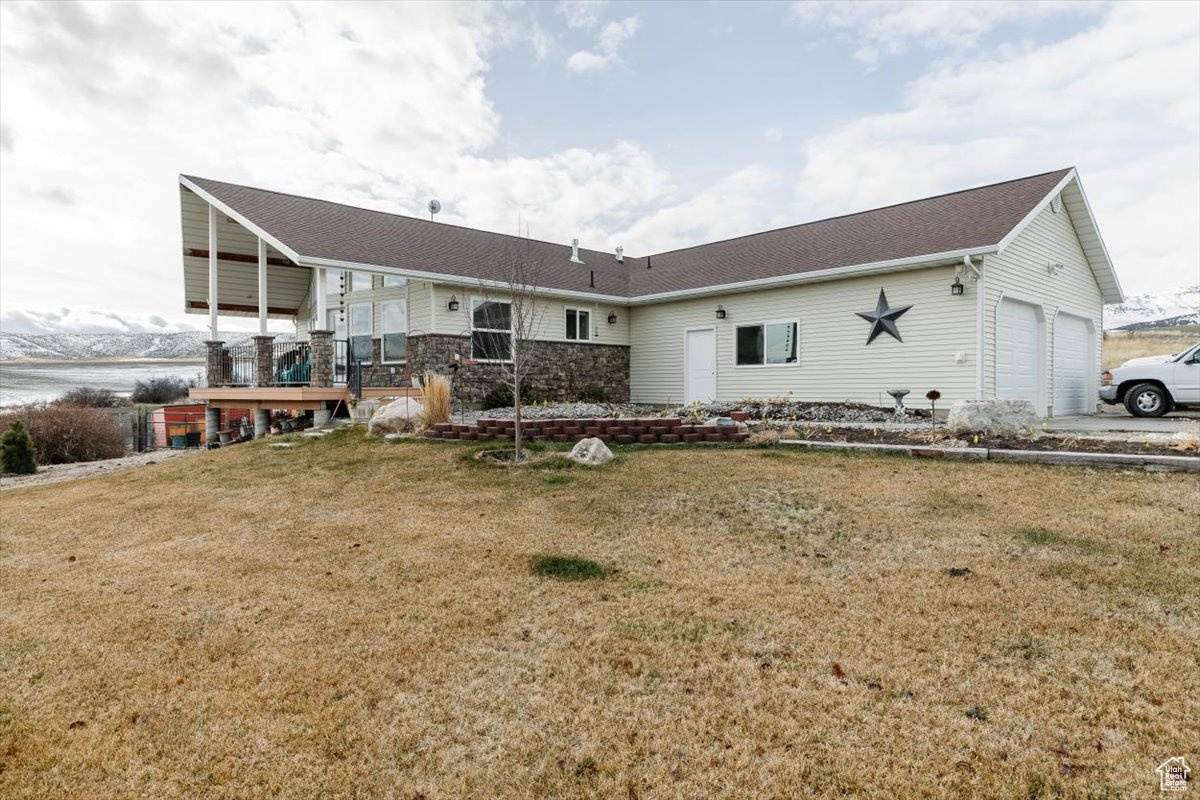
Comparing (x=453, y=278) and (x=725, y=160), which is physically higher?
(x=725, y=160)

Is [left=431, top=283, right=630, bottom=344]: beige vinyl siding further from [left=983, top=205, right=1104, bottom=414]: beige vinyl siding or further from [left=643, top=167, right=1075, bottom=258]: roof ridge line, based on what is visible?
[left=983, top=205, right=1104, bottom=414]: beige vinyl siding

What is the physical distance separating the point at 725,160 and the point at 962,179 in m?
7.91

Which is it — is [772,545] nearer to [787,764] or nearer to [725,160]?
[787,764]

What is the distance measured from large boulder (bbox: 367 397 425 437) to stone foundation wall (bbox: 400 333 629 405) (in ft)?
8.50

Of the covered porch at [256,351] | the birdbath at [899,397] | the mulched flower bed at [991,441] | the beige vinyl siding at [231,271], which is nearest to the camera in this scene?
the mulched flower bed at [991,441]

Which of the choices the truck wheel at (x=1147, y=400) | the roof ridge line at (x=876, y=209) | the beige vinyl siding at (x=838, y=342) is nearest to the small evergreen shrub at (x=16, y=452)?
the beige vinyl siding at (x=838, y=342)

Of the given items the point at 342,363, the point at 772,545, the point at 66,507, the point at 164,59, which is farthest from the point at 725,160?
the point at 66,507

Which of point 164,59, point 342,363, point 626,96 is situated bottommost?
point 342,363

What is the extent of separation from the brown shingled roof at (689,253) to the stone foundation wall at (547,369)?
1618 mm

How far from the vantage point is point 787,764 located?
2145 mm

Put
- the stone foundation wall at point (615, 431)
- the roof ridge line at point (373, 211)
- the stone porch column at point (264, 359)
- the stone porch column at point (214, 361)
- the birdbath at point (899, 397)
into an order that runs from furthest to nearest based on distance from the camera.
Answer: the roof ridge line at point (373, 211) < the stone porch column at point (214, 361) < the stone porch column at point (264, 359) < the birdbath at point (899, 397) < the stone foundation wall at point (615, 431)

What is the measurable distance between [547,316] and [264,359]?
6627mm

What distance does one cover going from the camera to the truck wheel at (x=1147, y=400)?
12039 millimetres

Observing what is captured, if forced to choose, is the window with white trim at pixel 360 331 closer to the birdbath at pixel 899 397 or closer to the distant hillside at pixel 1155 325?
the birdbath at pixel 899 397
